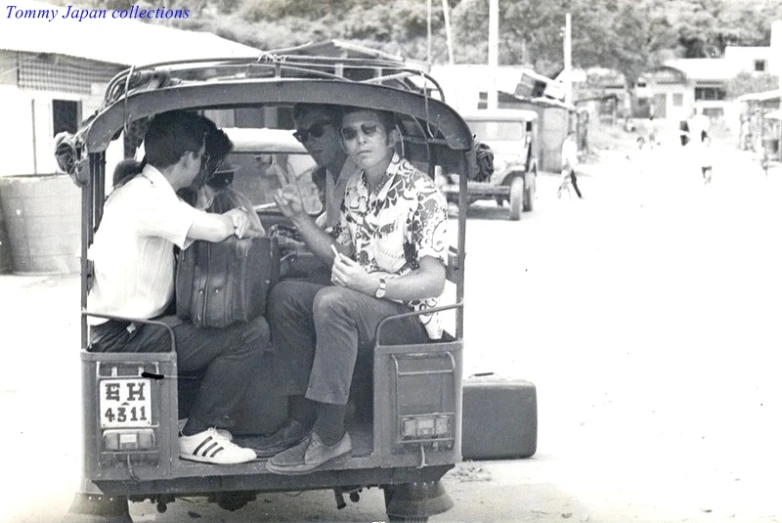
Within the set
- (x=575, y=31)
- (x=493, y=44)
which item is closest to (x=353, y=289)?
(x=493, y=44)

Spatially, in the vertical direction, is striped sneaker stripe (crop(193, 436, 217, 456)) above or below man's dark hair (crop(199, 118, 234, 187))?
below

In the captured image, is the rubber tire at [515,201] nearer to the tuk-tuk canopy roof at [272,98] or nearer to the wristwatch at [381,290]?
the tuk-tuk canopy roof at [272,98]

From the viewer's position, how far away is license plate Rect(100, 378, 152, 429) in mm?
4828

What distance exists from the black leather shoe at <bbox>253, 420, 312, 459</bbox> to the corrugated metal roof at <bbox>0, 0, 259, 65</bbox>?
7080 millimetres

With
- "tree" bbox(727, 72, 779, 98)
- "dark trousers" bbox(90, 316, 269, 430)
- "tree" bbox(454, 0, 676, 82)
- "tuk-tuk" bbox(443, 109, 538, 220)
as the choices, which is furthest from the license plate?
"tree" bbox(727, 72, 779, 98)

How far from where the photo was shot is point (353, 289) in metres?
5.01

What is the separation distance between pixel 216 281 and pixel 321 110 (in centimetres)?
97

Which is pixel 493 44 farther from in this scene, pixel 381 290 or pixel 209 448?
pixel 209 448

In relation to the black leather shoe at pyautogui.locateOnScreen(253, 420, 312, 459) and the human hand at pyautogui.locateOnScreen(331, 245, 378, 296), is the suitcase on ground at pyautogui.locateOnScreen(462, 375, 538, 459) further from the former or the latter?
the human hand at pyautogui.locateOnScreen(331, 245, 378, 296)

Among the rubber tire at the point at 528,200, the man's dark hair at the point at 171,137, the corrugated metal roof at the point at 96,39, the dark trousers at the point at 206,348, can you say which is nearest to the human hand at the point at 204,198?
the man's dark hair at the point at 171,137

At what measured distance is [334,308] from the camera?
4.90m

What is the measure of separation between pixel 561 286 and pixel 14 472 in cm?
832

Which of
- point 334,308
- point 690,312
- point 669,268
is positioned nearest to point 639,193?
point 669,268

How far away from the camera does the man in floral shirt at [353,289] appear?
4.90m
